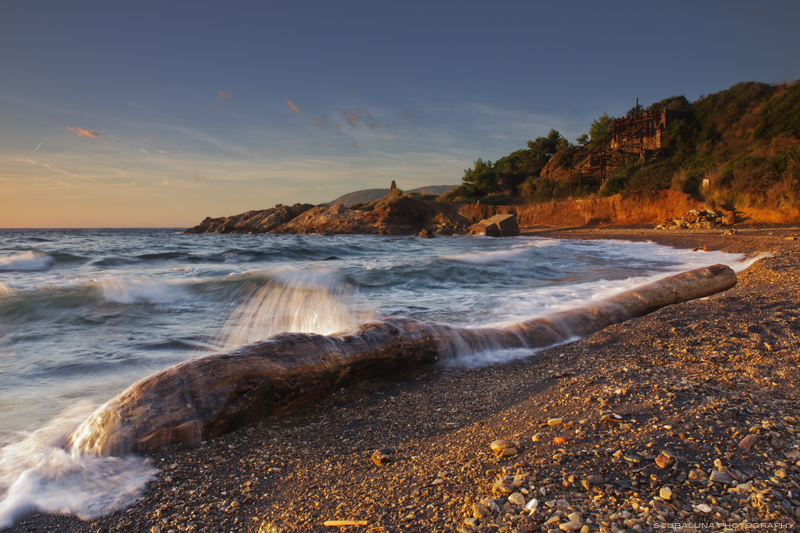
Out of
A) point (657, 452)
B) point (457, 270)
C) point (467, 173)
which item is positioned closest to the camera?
point (657, 452)

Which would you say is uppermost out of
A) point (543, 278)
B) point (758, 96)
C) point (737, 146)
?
point (758, 96)

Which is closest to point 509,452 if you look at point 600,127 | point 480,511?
point 480,511

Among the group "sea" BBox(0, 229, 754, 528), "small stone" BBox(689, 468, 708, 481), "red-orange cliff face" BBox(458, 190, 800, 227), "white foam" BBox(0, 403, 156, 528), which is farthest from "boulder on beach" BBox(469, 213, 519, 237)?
"white foam" BBox(0, 403, 156, 528)

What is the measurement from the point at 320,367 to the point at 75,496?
1421 millimetres

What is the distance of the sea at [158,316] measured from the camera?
2.07 metres

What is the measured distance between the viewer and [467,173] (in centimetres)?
4403

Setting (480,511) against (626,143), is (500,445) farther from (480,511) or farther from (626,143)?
(626,143)

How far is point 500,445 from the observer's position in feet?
6.36

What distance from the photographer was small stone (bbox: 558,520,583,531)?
1.32 metres

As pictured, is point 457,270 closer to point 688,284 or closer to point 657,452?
point 688,284

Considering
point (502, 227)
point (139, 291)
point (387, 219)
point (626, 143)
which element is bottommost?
point (139, 291)

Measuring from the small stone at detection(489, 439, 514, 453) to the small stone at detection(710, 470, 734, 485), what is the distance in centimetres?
79

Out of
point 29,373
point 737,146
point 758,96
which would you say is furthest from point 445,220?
point 29,373

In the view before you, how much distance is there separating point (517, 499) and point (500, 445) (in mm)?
431
